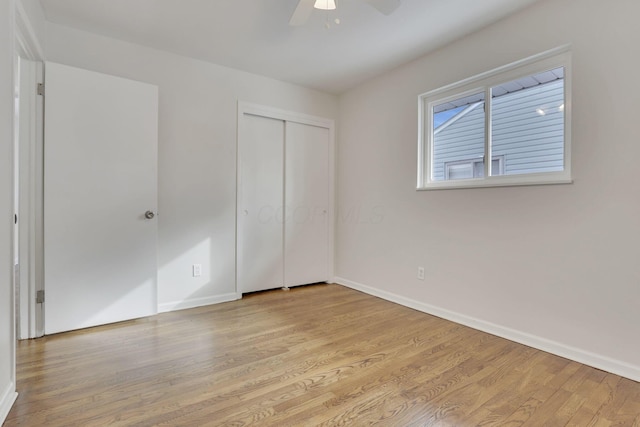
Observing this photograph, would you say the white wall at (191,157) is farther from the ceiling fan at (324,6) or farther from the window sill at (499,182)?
the window sill at (499,182)

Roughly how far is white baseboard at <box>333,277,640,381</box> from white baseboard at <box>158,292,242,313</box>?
161 centimetres

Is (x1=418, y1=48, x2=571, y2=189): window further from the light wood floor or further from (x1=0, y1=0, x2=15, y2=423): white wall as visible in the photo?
(x1=0, y1=0, x2=15, y2=423): white wall

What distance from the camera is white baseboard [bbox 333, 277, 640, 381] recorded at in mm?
1847

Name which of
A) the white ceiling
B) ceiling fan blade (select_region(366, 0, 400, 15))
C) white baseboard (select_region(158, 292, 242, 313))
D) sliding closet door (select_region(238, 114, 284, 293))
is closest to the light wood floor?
white baseboard (select_region(158, 292, 242, 313))

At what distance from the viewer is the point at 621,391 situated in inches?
66.2

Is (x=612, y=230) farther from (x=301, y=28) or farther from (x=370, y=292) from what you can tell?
(x=301, y=28)

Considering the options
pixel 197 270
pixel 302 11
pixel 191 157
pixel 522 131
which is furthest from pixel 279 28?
pixel 197 270

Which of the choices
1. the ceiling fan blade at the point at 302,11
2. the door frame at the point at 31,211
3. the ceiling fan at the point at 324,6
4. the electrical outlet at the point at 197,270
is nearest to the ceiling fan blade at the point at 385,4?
the ceiling fan at the point at 324,6

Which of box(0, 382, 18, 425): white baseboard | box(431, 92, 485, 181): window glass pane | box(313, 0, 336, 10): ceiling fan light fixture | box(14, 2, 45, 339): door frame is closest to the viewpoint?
box(0, 382, 18, 425): white baseboard

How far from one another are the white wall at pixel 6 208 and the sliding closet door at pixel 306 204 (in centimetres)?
239

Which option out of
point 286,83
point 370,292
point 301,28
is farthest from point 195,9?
point 370,292

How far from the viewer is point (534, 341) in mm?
2197

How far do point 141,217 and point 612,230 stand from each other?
329 cm

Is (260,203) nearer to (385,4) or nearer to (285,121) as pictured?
(285,121)
